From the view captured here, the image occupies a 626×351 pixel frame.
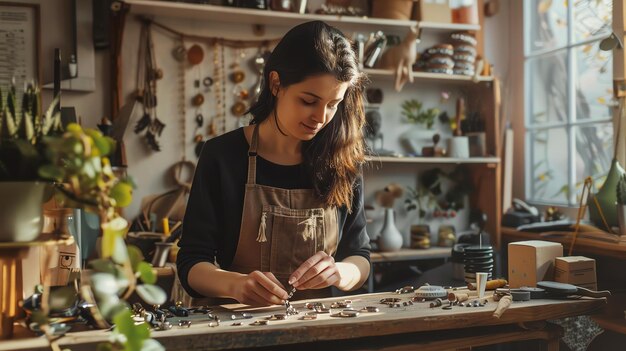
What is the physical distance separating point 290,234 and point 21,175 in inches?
40.1

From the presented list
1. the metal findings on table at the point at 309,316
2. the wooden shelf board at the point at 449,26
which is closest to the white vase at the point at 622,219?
the wooden shelf board at the point at 449,26

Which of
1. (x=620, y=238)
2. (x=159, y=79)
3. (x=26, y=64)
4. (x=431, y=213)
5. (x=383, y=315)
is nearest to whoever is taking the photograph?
(x=383, y=315)

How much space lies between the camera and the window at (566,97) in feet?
11.0

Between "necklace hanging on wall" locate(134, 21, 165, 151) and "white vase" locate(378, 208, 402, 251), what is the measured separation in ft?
4.34

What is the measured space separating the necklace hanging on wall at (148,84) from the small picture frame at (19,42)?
51 centimetres

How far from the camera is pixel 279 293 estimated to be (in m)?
1.68

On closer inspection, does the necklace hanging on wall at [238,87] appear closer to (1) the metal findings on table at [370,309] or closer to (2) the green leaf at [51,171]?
(1) the metal findings on table at [370,309]

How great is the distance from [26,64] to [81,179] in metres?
2.50

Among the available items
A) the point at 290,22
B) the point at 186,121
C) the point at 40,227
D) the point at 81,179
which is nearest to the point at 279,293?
the point at 40,227

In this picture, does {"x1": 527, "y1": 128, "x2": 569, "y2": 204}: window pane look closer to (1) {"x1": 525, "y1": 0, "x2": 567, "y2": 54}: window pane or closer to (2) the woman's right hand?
(1) {"x1": 525, "y1": 0, "x2": 567, "y2": 54}: window pane

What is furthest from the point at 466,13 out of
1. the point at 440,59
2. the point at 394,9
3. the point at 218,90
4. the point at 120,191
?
the point at 120,191

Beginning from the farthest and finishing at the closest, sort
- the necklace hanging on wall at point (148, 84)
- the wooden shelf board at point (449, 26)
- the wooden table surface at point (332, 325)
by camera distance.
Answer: the wooden shelf board at point (449, 26)
the necklace hanging on wall at point (148, 84)
the wooden table surface at point (332, 325)

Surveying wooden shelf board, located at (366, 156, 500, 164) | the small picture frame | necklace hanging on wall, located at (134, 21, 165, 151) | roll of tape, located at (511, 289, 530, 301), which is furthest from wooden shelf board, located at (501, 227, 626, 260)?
the small picture frame

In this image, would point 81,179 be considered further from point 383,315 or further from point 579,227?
point 579,227
